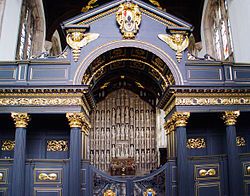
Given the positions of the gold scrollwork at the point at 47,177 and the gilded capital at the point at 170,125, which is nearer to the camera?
the gold scrollwork at the point at 47,177

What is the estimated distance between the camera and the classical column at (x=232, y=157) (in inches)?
532

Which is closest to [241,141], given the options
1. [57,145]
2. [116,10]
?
[116,10]

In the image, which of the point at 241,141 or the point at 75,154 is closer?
the point at 75,154

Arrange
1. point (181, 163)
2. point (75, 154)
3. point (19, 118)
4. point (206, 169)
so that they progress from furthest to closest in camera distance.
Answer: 1. point (206, 169)
2. point (19, 118)
3. point (181, 163)
4. point (75, 154)

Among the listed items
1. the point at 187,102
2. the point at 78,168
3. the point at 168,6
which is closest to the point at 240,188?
the point at 187,102

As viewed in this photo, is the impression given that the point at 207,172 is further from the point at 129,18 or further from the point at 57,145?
the point at 129,18

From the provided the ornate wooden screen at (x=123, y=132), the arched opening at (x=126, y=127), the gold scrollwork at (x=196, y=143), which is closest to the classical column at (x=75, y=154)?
the gold scrollwork at (x=196, y=143)

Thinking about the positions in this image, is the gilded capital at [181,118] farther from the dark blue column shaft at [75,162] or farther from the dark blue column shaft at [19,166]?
the dark blue column shaft at [19,166]

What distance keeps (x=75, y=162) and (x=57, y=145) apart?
99.7 inches

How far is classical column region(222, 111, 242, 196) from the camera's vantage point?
1351 centimetres

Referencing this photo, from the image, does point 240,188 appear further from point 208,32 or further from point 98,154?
point 208,32

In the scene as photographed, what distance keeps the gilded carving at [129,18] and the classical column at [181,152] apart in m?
4.36

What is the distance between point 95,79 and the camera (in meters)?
16.3

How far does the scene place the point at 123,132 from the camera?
21766mm
